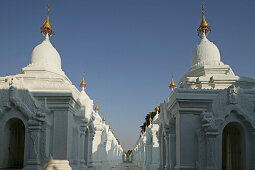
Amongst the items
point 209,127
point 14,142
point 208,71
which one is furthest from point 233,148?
→ point 14,142

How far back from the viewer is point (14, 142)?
14547 millimetres

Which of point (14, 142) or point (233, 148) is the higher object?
point (14, 142)

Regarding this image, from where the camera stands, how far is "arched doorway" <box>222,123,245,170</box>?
1335 cm

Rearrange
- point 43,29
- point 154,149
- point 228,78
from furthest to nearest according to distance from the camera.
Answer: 1. point 154,149
2. point 43,29
3. point 228,78

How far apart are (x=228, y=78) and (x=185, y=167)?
5634mm

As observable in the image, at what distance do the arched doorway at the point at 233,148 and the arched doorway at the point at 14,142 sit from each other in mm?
10863

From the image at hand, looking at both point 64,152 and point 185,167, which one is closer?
point 185,167

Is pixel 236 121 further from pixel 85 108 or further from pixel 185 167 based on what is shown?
pixel 85 108

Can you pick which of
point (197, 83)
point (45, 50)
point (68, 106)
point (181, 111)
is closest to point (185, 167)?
point (181, 111)

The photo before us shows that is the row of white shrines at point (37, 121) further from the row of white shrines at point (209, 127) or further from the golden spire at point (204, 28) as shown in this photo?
the golden spire at point (204, 28)

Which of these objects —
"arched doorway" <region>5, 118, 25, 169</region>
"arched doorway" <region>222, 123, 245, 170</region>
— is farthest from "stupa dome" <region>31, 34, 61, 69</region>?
"arched doorway" <region>222, 123, 245, 170</region>

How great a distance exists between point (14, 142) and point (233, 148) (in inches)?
447

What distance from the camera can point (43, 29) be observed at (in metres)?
20.0

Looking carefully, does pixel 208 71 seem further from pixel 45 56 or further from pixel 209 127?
pixel 45 56
